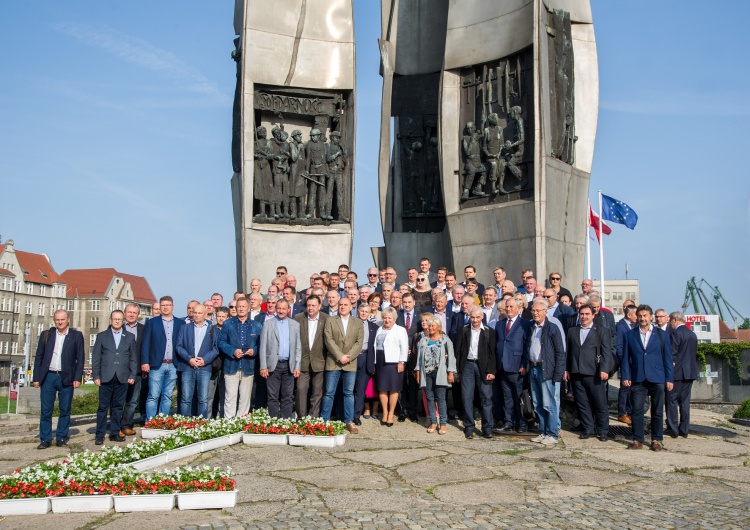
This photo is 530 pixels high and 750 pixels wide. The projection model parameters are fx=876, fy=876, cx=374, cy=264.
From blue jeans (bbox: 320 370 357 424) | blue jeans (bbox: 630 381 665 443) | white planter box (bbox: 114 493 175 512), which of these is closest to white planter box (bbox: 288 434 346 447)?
blue jeans (bbox: 320 370 357 424)

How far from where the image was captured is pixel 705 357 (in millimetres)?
15883

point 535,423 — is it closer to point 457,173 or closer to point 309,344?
point 309,344

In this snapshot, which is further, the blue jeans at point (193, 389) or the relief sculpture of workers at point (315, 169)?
the relief sculpture of workers at point (315, 169)

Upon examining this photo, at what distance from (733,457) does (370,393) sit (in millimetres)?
4200

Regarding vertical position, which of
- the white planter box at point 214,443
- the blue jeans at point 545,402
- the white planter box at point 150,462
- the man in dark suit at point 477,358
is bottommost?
the white planter box at point 150,462

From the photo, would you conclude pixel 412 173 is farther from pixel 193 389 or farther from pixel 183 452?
pixel 183 452

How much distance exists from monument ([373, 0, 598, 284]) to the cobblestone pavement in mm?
5147

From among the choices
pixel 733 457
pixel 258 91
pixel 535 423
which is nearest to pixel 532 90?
pixel 258 91

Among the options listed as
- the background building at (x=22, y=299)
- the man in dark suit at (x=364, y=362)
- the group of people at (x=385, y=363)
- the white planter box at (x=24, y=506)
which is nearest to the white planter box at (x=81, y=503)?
the white planter box at (x=24, y=506)

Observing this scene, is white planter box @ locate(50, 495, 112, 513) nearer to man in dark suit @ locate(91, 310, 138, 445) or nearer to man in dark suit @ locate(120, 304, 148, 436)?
man in dark suit @ locate(91, 310, 138, 445)

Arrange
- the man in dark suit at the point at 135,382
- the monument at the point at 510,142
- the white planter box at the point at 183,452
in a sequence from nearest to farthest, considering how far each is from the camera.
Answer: the white planter box at the point at 183,452
the man in dark suit at the point at 135,382
the monument at the point at 510,142

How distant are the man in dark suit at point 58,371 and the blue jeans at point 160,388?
2.84 ft

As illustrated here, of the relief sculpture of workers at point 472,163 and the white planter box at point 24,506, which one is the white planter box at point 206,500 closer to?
the white planter box at point 24,506

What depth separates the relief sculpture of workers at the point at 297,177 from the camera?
51.0 ft
